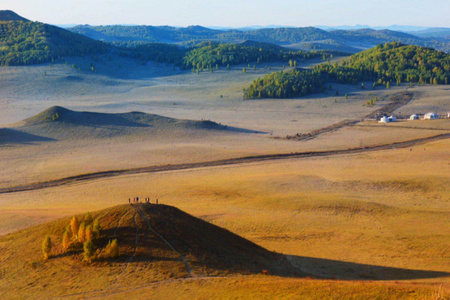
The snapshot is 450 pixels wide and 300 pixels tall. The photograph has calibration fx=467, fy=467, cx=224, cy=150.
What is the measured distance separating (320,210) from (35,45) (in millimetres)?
169012

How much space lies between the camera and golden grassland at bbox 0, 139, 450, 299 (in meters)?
24.4

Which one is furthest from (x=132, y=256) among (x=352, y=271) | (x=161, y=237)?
(x=352, y=271)

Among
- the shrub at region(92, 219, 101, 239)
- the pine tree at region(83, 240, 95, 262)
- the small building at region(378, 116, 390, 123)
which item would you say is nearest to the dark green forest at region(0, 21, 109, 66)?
the small building at region(378, 116, 390, 123)

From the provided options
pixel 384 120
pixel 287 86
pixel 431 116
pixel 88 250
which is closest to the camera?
pixel 88 250

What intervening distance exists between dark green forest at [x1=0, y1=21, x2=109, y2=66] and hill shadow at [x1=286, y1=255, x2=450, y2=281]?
532ft

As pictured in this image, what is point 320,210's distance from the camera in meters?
42.9

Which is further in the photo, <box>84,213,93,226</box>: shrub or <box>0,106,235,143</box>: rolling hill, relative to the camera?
<box>0,106,235,143</box>: rolling hill

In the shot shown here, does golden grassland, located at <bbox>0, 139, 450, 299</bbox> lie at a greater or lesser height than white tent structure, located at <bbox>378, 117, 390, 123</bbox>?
lesser

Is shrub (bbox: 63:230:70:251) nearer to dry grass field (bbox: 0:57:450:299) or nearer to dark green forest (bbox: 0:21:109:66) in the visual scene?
dry grass field (bbox: 0:57:450:299)

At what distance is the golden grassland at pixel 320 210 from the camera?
2439 centimetres

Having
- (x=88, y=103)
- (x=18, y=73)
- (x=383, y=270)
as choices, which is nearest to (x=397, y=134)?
(x=383, y=270)

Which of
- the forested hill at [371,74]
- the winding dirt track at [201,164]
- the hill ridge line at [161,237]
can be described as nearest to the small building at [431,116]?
the winding dirt track at [201,164]

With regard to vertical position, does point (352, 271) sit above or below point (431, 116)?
below

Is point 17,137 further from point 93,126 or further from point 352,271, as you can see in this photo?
point 352,271
